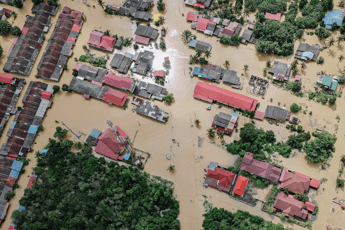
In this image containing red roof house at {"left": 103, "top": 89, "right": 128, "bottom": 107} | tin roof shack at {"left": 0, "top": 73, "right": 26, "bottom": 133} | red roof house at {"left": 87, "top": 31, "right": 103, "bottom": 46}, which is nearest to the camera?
red roof house at {"left": 103, "top": 89, "right": 128, "bottom": 107}

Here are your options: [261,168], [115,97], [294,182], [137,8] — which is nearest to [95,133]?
[115,97]

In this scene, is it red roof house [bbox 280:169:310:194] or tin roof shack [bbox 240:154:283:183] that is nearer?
red roof house [bbox 280:169:310:194]

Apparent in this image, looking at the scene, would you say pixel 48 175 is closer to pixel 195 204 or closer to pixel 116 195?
pixel 116 195

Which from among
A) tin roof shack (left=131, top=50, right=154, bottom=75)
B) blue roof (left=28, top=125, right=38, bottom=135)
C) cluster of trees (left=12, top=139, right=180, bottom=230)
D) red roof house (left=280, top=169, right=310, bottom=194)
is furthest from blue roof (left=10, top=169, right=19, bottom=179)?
red roof house (left=280, top=169, right=310, bottom=194)

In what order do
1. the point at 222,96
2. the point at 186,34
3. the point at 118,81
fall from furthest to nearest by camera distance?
the point at 186,34 < the point at 118,81 < the point at 222,96

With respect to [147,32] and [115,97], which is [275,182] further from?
[147,32]

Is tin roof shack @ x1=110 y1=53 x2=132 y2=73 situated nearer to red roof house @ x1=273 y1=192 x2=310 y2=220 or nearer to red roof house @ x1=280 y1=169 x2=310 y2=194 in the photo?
red roof house @ x1=280 y1=169 x2=310 y2=194
